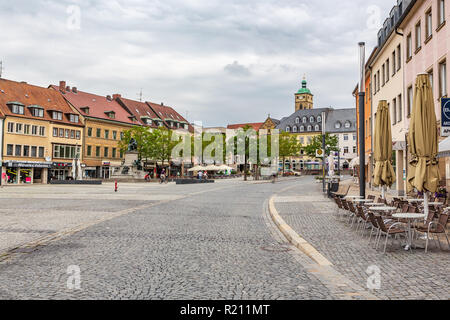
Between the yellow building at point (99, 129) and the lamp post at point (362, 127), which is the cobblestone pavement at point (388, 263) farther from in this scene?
the yellow building at point (99, 129)

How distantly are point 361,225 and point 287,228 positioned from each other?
7.15 ft

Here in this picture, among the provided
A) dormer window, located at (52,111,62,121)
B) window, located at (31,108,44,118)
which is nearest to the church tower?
dormer window, located at (52,111,62,121)

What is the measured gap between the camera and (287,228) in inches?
463

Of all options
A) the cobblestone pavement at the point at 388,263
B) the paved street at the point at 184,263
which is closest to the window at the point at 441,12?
the paved street at the point at 184,263

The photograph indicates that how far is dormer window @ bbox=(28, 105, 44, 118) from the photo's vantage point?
5903 cm

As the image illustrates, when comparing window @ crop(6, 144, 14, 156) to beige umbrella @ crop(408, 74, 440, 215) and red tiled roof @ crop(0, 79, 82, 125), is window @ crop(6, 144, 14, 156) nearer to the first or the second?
red tiled roof @ crop(0, 79, 82, 125)

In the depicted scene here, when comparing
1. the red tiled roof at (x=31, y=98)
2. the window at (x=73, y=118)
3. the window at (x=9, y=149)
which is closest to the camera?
the window at (x=9, y=149)

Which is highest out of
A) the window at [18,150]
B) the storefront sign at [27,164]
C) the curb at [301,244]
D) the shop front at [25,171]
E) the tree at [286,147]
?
the tree at [286,147]

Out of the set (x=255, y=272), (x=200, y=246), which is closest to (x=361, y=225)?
(x=200, y=246)

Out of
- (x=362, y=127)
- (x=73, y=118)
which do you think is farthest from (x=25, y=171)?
(x=362, y=127)

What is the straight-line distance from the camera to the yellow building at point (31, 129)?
181ft

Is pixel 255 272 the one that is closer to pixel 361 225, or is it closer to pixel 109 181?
pixel 361 225
